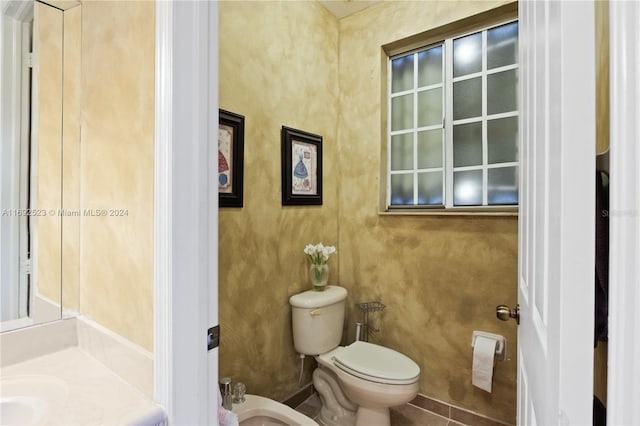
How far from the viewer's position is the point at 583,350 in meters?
0.42

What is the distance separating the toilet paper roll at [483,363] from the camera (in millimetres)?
1703


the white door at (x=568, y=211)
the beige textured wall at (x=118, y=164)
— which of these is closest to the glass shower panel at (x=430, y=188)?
the white door at (x=568, y=211)

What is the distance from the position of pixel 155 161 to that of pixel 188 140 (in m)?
0.09

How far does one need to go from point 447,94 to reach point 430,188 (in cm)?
61

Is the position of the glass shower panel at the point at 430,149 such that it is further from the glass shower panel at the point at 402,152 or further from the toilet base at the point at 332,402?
the toilet base at the point at 332,402

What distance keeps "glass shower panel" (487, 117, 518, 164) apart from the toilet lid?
129 centimetres

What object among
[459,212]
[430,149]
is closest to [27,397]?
[459,212]

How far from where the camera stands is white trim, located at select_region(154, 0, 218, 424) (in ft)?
2.38

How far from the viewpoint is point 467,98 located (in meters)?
2.04

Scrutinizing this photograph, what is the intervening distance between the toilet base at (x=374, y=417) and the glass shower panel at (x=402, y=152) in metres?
1.50

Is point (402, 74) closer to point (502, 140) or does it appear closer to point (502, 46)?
point (502, 46)

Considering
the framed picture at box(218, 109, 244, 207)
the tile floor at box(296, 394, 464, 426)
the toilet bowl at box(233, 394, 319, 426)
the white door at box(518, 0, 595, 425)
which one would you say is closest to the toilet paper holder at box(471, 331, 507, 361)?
the tile floor at box(296, 394, 464, 426)

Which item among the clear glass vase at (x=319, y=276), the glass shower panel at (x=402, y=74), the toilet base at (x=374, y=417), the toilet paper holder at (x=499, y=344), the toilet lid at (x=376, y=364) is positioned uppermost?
the glass shower panel at (x=402, y=74)

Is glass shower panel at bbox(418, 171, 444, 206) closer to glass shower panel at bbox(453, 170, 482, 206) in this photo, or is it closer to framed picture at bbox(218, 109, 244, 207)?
glass shower panel at bbox(453, 170, 482, 206)
